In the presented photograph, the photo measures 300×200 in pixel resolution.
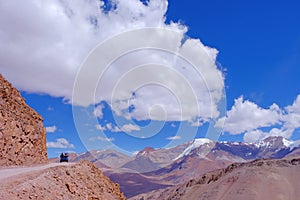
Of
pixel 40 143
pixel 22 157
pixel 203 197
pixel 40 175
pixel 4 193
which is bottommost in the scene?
pixel 4 193

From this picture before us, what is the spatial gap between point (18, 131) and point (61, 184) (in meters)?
13.4

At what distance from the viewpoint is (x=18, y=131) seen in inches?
1235

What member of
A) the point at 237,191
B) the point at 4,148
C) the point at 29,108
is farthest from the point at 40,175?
the point at 237,191

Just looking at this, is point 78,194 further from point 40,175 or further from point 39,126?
point 39,126

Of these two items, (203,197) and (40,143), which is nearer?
(40,143)

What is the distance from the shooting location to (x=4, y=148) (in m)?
29.1

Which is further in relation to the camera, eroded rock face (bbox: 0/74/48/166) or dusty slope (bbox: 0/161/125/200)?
eroded rock face (bbox: 0/74/48/166)

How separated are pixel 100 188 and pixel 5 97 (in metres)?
15.6

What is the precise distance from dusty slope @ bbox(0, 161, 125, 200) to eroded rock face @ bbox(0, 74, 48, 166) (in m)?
7.82

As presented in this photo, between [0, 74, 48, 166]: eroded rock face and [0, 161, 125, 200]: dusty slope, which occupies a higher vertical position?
[0, 74, 48, 166]: eroded rock face

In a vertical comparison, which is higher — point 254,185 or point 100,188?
point 254,185

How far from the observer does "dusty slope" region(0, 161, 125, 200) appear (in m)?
17.2

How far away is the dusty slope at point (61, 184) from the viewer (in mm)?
17203

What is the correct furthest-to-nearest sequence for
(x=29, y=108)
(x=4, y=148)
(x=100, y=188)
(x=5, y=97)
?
(x=29, y=108), (x=5, y=97), (x=4, y=148), (x=100, y=188)
